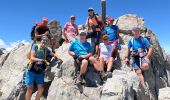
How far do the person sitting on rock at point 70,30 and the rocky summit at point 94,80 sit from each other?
172cm

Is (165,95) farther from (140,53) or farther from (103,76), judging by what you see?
(103,76)

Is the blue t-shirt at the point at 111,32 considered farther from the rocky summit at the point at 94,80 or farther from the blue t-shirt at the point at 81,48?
the blue t-shirt at the point at 81,48

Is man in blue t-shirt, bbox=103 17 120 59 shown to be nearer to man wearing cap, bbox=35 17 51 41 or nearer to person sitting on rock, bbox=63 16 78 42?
person sitting on rock, bbox=63 16 78 42

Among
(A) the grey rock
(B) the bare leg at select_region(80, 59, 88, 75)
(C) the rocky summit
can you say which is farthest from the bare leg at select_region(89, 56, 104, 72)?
(A) the grey rock

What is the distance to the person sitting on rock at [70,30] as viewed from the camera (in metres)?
24.3

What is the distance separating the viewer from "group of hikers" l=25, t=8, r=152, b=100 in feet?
56.1

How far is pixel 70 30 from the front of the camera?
24.4 m

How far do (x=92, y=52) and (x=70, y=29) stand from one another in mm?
5449

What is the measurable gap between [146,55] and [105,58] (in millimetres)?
2658

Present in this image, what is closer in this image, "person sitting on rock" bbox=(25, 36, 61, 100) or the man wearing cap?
"person sitting on rock" bbox=(25, 36, 61, 100)

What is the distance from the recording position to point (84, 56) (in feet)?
59.1

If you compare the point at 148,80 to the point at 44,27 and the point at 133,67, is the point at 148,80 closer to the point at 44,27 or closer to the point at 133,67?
the point at 133,67

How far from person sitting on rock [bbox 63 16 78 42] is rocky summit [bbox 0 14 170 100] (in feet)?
5.63

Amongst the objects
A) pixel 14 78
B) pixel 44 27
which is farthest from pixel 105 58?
pixel 14 78
